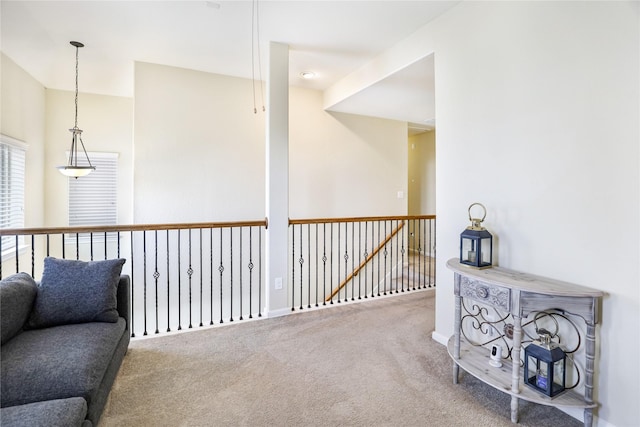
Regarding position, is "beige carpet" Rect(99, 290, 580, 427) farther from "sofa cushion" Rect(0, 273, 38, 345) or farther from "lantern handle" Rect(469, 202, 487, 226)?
"lantern handle" Rect(469, 202, 487, 226)

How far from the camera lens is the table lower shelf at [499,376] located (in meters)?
1.65

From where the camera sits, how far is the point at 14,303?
1.76 m

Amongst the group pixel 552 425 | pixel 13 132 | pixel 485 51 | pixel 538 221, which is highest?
pixel 485 51

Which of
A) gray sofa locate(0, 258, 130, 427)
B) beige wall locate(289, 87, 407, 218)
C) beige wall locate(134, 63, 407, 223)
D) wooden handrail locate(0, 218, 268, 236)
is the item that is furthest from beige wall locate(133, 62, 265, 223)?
gray sofa locate(0, 258, 130, 427)

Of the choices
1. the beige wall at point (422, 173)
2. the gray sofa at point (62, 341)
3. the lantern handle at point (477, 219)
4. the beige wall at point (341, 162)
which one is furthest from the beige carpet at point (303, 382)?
the beige wall at point (422, 173)

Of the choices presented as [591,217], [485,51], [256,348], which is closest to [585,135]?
[591,217]

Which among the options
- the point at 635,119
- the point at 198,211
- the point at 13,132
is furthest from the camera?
the point at 198,211

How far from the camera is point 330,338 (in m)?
2.76

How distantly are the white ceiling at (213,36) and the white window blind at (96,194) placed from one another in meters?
1.18

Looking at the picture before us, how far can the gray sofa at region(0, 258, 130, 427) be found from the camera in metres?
1.32

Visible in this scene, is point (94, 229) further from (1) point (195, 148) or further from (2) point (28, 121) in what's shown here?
(2) point (28, 121)

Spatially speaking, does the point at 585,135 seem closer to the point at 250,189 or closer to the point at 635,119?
the point at 635,119

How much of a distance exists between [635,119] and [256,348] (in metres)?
2.80

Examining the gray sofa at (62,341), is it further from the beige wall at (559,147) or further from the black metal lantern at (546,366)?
the beige wall at (559,147)
